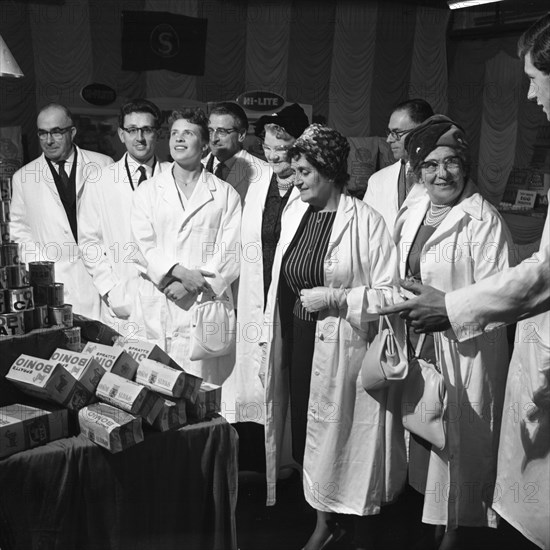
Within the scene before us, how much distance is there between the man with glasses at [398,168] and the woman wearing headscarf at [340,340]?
0.88 meters

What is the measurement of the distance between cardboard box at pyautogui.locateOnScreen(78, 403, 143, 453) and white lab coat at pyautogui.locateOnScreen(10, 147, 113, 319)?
223 centimetres

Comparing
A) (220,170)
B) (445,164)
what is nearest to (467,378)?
(445,164)

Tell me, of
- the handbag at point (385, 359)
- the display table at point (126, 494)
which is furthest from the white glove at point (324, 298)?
the display table at point (126, 494)

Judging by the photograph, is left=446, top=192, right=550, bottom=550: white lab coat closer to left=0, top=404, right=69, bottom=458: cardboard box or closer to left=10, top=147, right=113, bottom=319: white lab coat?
left=0, top=404, right=69, bottom=458: cardboard box

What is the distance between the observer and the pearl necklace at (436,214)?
3066 millimetres

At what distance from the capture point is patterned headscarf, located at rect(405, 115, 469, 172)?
2961mm

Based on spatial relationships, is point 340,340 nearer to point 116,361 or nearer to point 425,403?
point 425,403

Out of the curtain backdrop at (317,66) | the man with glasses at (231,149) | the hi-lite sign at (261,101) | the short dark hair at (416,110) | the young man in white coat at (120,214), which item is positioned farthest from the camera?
the hi-lite sign at (261,101)

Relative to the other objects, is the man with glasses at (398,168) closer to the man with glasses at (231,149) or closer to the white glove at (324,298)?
the man with glasses at (231,149)

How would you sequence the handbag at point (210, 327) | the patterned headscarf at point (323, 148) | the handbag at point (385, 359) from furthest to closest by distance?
the handbag at point (210, 327), the patterned headscarf at point (323, 148), the handbag at point (385, 359)

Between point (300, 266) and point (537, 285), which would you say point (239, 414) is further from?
point (537, 285)

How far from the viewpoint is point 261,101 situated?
30.7ft

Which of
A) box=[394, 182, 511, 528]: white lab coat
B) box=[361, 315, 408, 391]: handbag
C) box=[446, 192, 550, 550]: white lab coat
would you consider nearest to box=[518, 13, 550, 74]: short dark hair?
box=[446, 192, 550, 550]: white lab coat

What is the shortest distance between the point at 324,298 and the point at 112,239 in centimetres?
180
